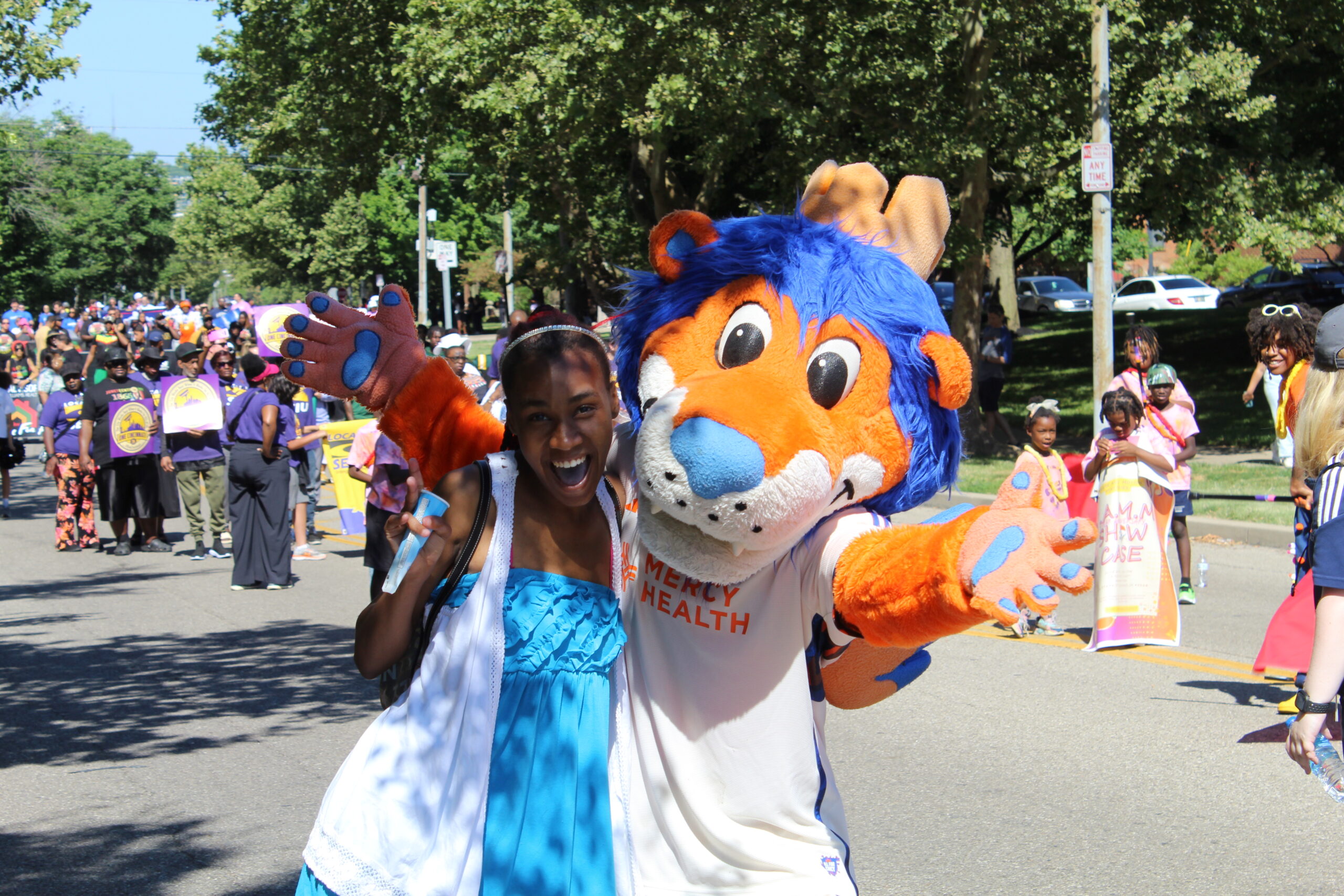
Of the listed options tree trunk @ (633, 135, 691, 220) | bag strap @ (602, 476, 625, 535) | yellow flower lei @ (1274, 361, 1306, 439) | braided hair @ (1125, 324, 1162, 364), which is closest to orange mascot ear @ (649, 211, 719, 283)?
bag strap @ (602, 476, 625, 535)

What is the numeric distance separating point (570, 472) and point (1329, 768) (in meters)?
2.15

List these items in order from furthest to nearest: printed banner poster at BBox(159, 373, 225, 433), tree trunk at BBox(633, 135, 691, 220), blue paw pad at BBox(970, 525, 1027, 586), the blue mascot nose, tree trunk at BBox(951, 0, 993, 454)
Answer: tree trunk at BBox(633, 135, 691, 220) → tree trunk at BBox(951, 0, 993, 454) → printed banner poster at BBox(159, 373, 225, 433) → the blue mascot nose → blue paw pad at BBox(970, 525, 1027, 586)

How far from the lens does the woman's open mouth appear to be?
2.54 meters

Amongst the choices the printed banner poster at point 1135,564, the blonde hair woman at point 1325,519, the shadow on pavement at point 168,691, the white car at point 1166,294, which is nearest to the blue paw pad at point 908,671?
the blonde hair woman at point 1325,519

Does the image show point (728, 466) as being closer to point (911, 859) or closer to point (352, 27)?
point (911, 859)

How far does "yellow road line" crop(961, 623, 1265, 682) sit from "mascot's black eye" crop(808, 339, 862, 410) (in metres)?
5.04

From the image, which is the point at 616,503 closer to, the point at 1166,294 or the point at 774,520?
the point at 774,520

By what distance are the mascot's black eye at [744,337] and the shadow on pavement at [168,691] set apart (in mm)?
4588

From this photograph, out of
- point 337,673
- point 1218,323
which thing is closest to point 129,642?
point 337,673

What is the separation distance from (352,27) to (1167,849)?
70.0ft

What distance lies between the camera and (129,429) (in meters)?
12.6

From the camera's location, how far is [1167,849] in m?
4.83

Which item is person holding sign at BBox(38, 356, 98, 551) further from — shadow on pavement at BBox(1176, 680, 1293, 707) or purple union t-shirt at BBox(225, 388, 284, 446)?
shadow on pavement at BBox(1176, 680, 1293, 707)

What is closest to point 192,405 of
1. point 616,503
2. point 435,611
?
point 616,503
